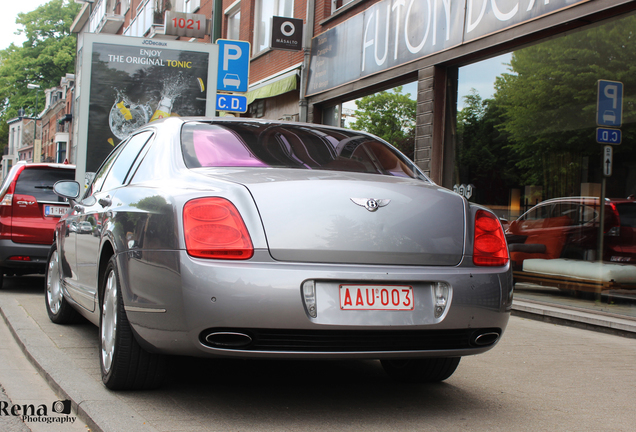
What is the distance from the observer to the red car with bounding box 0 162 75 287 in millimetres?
8438

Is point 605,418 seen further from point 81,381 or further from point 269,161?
point 81,381

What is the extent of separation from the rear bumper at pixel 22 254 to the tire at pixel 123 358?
16.0ft

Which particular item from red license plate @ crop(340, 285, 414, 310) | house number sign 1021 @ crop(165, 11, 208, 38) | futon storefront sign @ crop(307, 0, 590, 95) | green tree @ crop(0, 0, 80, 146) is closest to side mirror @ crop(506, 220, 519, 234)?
futon storefront sign @ crop(307, 0, 590, 95)

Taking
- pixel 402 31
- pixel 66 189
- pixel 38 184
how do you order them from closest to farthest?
pixel 66 189 < pixel 38 184 < pixel 402 31

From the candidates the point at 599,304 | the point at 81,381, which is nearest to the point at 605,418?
the point at 81,381

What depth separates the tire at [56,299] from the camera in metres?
5.97

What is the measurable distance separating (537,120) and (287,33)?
26.5 feet

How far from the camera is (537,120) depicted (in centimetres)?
902

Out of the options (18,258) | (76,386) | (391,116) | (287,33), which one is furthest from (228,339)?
(287,33)

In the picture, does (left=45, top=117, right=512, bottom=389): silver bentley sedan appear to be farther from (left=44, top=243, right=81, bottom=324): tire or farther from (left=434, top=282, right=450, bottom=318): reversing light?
(left=44, top=243, right=81, bottom=324): tire

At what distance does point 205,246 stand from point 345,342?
0.75 metres

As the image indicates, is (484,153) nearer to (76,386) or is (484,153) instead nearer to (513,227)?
(513,227)

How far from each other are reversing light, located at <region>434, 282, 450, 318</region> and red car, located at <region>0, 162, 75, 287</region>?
6226 mm

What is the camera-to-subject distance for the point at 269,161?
156 inches
